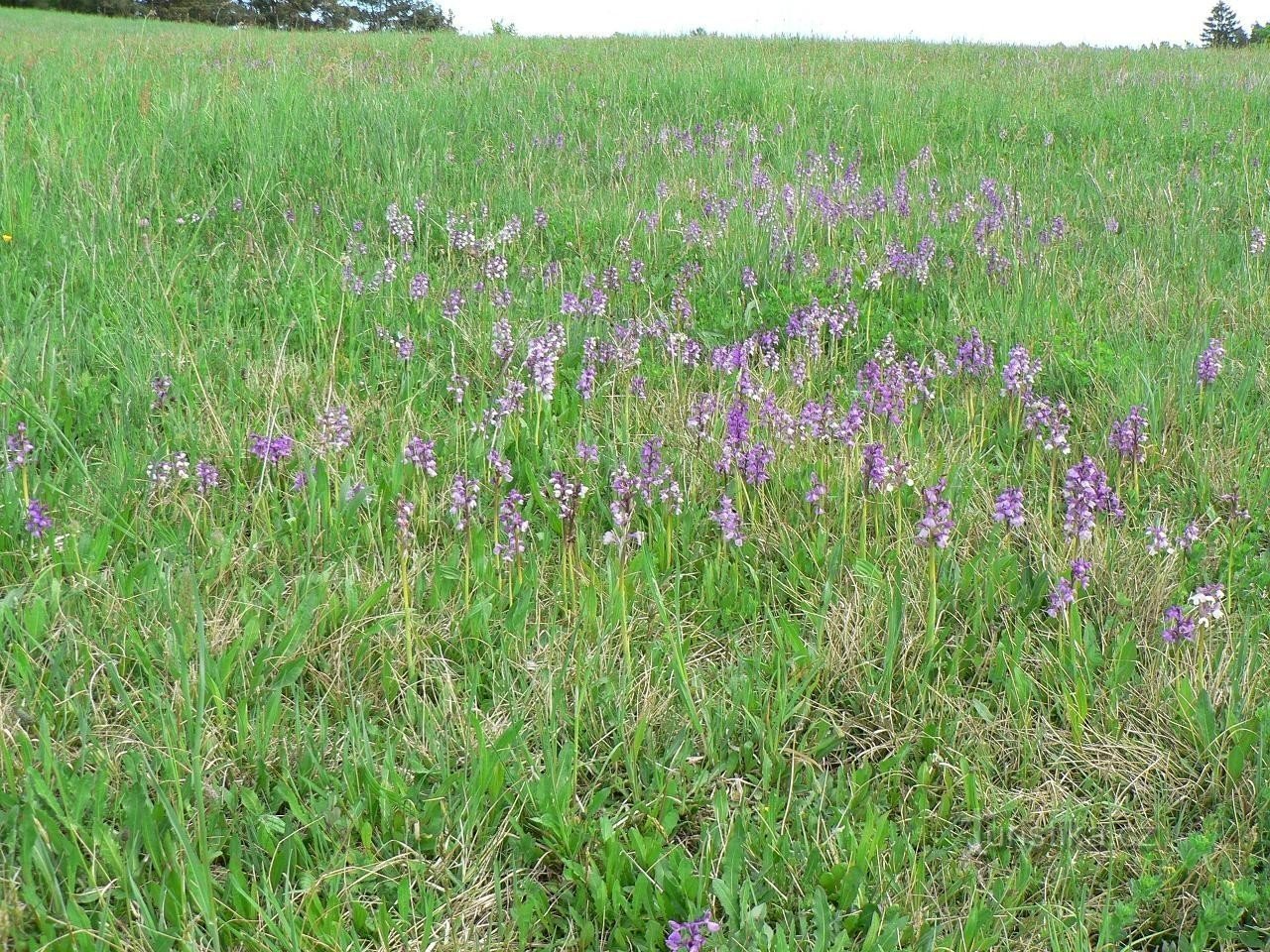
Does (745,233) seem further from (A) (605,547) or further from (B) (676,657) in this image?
(B) (676,657)

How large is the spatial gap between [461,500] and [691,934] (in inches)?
54.5

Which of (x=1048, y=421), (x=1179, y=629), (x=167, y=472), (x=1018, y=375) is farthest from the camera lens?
(x=1018, y=375)

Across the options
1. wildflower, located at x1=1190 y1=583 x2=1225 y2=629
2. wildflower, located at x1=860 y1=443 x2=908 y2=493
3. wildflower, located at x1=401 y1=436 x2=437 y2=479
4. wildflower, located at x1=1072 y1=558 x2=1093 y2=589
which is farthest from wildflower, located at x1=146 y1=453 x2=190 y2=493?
wildflower, located at x1=1190 y1=583 x2=1225 y2=629

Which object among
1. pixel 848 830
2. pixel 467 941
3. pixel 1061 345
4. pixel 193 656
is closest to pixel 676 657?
pixel 848 830

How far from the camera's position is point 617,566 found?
2707 mm

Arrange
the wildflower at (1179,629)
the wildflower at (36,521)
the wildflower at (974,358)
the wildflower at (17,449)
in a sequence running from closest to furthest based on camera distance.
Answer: the wildflower at (1179,629) < the wildflower at (36,521) < the wildflower at (17,449) < the wildflower at (974,358)

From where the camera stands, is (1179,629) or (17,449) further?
(17,449)

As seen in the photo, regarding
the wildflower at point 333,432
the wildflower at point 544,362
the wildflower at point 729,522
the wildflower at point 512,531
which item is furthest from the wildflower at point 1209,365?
the wildflower at point 333,432

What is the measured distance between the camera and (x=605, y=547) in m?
2.85

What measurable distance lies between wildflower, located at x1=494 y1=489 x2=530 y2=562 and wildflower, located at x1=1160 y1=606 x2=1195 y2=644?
1.57 meters

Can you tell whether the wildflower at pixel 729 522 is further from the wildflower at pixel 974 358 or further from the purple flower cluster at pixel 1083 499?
the wildflower at pixel 974 358

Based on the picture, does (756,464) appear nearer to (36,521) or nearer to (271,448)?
(271,448)

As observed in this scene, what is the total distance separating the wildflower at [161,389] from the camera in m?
3.36

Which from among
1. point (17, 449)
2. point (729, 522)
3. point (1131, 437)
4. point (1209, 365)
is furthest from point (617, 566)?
point (1209, 365)
